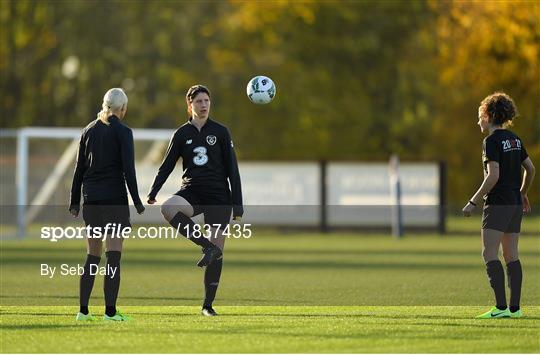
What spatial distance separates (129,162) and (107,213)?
0.51 meters

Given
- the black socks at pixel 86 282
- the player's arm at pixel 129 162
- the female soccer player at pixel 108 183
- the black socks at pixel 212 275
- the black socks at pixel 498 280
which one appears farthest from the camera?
the black socks at pixel 212 275

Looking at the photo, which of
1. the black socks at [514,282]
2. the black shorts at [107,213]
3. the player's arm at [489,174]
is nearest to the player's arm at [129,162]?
the black shorts at [107,213]

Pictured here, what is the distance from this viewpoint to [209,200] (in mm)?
13688

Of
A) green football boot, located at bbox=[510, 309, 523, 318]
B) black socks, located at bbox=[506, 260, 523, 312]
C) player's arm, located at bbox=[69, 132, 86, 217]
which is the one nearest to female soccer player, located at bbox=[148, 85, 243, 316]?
player's arm, located at bbox=[69, 132, 86, 217]

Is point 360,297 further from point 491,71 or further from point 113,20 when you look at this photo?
point 113,20

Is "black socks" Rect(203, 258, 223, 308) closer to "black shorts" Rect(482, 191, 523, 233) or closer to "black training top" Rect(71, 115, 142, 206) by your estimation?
"black training top" Rect(71, 115, 142, 206)

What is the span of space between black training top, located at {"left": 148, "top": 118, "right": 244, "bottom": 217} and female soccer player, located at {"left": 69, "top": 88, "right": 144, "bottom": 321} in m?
0.64

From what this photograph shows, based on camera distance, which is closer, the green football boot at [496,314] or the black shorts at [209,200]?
the green football boot at [496,314]

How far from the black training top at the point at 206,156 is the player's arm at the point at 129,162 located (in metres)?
0.66

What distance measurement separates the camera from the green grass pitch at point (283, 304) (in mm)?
11570

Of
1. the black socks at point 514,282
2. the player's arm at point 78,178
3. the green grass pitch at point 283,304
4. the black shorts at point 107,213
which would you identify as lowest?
the green grass pitch at point 283,304

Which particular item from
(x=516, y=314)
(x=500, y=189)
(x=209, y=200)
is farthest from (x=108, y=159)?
(x=516, y=314)

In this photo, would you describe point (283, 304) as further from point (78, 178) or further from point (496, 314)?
point (78, 178)

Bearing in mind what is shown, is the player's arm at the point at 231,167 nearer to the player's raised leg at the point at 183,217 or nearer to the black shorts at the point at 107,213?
the player's raised leg at the point at 183,217
